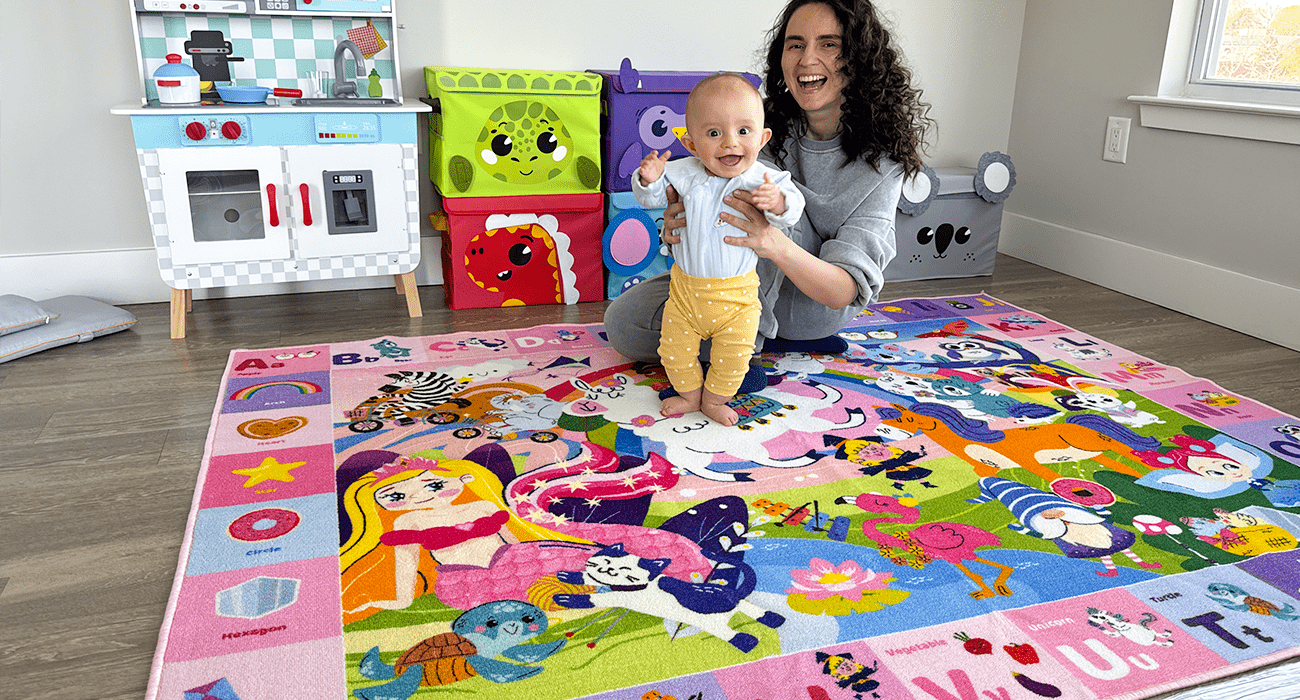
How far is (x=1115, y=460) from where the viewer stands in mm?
1648

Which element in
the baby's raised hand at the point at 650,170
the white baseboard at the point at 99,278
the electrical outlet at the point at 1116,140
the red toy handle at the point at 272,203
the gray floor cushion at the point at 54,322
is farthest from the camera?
the electrical outlet at the point at 1116,140

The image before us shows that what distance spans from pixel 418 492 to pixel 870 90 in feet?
4.04

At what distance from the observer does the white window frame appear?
2387 mm

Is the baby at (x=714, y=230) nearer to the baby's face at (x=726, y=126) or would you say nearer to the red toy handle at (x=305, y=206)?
the baby's face at (x=726, y=126)

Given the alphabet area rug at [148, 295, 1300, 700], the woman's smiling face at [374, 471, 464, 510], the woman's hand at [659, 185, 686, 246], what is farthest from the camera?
the woman's hand at [659, 185, 686, 246]

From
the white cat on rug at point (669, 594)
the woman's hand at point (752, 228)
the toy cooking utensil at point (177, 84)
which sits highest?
the toy cooking utensil at point (177, 84)

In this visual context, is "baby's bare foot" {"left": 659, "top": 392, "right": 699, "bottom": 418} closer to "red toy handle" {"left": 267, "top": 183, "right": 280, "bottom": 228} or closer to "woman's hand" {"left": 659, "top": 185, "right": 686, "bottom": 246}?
"woman's hand" {"left": 659, "top": 185, "right": 686, "bottom": 246}

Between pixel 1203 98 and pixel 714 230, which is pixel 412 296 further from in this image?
pixel 1203 98

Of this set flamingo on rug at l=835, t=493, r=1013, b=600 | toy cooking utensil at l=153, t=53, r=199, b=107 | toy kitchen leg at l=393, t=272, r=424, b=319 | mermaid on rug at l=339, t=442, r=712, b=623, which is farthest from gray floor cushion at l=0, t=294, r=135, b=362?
flamingo on rug at l=835, t=493, r=1013, b=600

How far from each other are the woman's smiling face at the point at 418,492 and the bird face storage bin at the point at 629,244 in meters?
1.21

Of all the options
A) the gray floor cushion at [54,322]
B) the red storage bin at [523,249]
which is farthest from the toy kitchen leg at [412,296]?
the gray floor cushion at [54,322]

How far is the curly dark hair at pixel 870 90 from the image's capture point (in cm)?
179

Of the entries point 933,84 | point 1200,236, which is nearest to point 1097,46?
point 933,84

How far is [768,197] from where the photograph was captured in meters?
1.54
